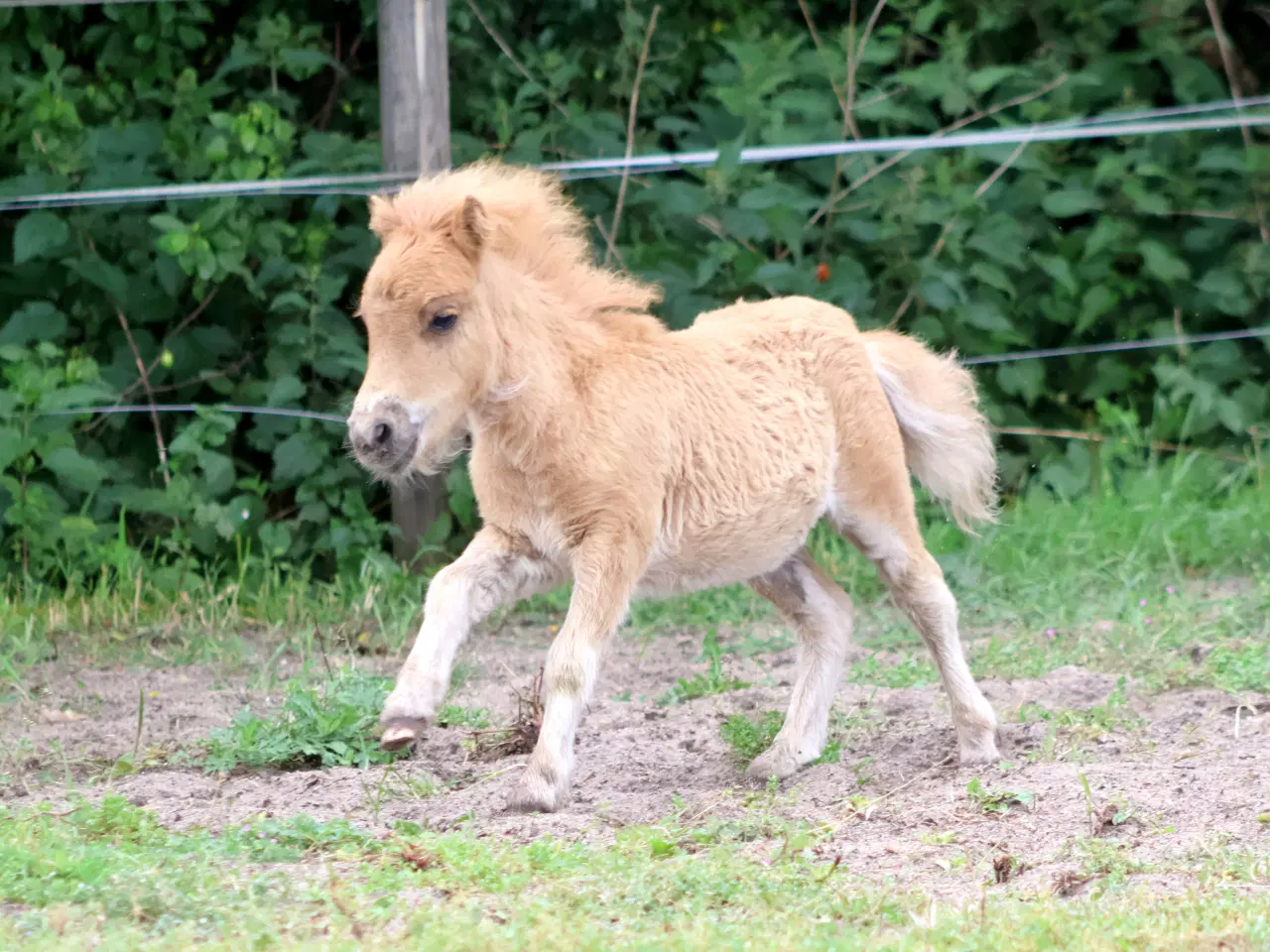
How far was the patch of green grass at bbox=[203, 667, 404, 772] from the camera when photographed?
15.9ft

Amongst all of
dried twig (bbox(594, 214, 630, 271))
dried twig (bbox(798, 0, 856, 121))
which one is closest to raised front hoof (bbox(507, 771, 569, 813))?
dried twig (bbox(594, 214, 630, 271))

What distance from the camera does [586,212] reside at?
25.3ft

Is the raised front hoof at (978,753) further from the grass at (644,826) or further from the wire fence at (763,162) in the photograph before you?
the wire fence at (763,162)

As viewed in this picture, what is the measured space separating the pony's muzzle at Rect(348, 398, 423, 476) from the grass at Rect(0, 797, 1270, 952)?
3.06ft

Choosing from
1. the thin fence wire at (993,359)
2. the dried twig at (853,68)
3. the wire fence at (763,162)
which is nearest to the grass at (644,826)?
the thin fence wire at (993,359)

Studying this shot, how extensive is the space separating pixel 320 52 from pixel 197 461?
1.94 meters

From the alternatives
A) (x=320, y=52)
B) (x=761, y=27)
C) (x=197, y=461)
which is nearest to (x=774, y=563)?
(x=197, y=461)

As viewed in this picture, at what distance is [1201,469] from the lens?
26.8ft

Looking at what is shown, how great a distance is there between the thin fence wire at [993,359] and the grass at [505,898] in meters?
3.08

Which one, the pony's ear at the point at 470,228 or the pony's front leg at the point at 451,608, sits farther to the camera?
the pony's ear at the point at 470,228

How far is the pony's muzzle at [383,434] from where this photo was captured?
4129mm

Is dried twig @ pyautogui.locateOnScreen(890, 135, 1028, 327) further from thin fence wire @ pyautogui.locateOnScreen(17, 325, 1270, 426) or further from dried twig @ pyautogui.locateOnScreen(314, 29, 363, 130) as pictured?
dried twig @ pyautogui.locateOnScreen(314, 29, 363, 130)

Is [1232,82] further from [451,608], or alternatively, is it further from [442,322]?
[451,608]

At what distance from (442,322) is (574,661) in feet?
3.21
